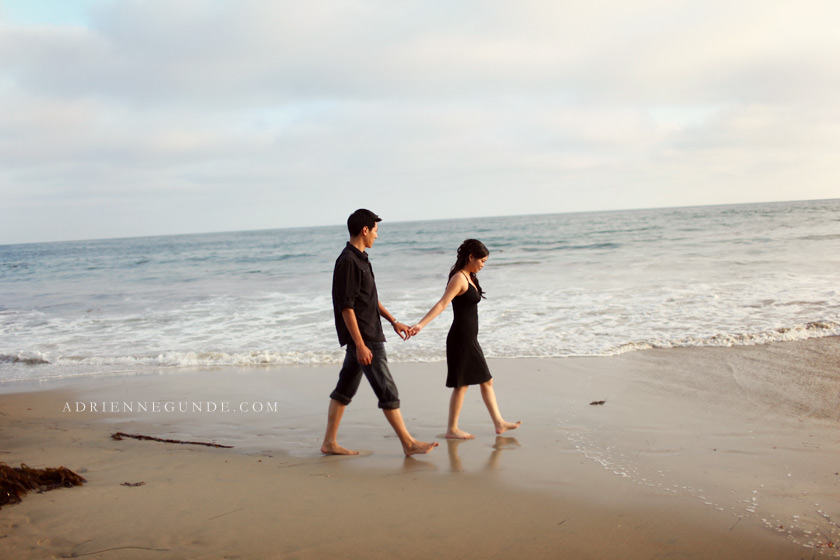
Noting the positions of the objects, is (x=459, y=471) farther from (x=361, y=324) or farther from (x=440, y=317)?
(x=440, y=317)

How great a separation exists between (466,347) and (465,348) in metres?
0.01

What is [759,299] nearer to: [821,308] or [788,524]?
[821,308]

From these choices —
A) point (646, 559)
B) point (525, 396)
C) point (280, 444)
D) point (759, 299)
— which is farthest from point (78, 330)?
point (759, 299)

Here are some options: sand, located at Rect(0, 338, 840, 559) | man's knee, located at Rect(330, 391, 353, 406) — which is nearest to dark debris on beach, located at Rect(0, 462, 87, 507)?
sand, located at Rect(0, 338, 840, 559)

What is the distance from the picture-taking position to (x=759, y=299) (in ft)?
36.2

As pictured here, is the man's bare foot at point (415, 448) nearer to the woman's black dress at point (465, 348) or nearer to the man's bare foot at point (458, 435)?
the man's bare foot at point (458, 435)

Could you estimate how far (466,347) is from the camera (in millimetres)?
4805

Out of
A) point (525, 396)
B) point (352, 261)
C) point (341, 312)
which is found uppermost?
point (352, 261)

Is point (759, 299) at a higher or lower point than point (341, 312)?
lower

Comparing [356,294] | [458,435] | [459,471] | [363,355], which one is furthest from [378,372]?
[458,435]

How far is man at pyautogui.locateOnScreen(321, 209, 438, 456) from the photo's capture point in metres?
4.03

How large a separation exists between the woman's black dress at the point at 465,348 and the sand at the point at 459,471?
495 mm

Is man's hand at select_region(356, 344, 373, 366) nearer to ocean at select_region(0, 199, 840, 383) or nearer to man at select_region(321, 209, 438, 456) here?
man at select_region(321, 209, 438, 456)

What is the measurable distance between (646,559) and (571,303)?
945 centimetres
